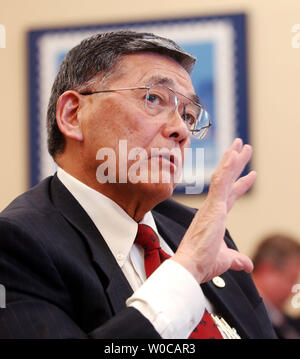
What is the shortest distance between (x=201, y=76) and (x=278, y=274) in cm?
84

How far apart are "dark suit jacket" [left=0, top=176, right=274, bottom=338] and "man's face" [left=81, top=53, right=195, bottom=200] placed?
13cm

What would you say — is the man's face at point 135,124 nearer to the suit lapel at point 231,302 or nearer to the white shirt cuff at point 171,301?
the suit lapel at point 231,302

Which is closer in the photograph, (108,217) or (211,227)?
(211,227)

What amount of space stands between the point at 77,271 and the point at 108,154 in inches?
11.4

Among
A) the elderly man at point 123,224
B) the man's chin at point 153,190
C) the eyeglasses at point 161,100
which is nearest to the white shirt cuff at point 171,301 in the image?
the elderly man at point 123,224

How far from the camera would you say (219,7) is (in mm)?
2225

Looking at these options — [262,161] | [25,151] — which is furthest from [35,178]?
[262,161]

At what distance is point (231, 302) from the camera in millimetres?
1163

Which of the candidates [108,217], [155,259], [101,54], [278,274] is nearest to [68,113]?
[101,54]

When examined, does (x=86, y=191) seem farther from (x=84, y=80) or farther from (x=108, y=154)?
(x=84, y=80)

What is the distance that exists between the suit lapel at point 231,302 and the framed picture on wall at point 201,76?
91 centimetres

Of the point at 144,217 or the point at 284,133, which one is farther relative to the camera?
the point at 284,133

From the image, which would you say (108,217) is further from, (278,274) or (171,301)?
(278,274)

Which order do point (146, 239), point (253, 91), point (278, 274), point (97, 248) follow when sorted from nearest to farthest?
point (97, 248)
point (146, 239)
point (278, 274)
point (253, 91)
